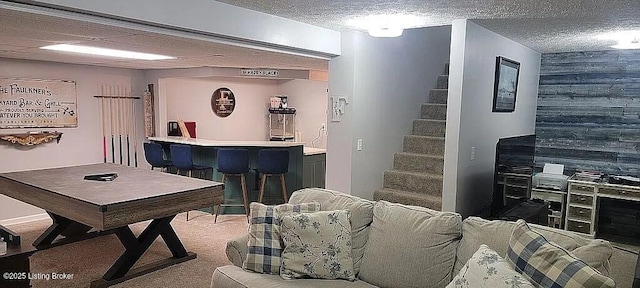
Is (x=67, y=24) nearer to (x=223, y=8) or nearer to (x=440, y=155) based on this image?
(x=223, y=8)

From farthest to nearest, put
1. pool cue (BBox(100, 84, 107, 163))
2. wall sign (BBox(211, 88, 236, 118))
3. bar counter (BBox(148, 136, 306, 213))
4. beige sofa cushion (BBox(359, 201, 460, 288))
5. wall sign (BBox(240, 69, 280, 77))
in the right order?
wall sign (BBox(211, 88, 236, 118)) < wall sign (BBox(240, 69, 280, 77)) < pool cue (BBox(100, 84, 107, 163)) < bar counter (BBox(148, 136, 306, 213)) < beige sofa cushion (BBox(359, 201, 460, 288))

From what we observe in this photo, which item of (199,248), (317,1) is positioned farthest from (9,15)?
(199,248)

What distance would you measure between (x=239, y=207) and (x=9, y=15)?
386 centimetres

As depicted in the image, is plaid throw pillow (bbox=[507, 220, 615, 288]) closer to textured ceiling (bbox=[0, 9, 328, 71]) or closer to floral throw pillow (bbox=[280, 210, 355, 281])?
floral throw pillow (bbox=[280, 210, 355, 281])

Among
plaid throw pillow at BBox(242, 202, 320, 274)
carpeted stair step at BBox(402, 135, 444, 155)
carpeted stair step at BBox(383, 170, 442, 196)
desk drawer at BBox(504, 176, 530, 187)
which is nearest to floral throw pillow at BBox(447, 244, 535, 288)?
plaid throw pillow at BBox(242, 202, 320, 274)

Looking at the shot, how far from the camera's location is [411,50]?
498 centimetres

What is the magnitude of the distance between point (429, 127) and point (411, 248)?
9.23 feet

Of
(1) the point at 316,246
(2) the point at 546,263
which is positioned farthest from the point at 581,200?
(1) the point at 316,246

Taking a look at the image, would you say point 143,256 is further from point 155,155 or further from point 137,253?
point 155,155

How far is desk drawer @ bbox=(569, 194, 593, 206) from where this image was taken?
4605 mm

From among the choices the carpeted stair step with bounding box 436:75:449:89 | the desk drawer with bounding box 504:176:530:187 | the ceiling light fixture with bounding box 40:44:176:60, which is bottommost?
the desk drawer with bounding box 504:176:530:187

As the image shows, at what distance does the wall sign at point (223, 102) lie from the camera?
24.9ft

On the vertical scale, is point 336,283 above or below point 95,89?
below

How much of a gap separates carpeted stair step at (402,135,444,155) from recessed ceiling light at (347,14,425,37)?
5.19ft
